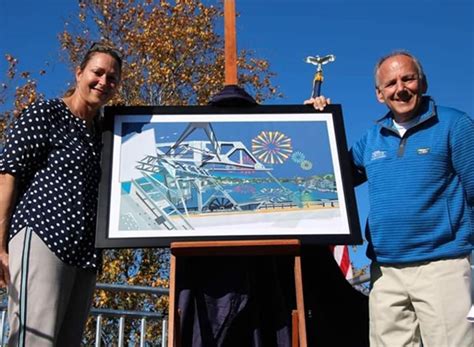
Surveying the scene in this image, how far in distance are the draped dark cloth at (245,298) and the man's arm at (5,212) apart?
72 centimetres

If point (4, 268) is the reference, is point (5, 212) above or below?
Answer: above

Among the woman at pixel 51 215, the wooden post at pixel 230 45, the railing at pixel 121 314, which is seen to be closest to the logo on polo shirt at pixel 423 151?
the wooden post at pixel 230 45

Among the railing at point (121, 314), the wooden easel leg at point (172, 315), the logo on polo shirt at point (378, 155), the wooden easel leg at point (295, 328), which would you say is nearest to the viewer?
the wooden easel leg at point (172, 315)

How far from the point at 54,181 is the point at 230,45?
134 centimetres

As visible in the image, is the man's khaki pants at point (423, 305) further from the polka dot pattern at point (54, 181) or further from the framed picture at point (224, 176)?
the polka dot pattern at point (54, 181)

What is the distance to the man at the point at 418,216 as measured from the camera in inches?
87.8

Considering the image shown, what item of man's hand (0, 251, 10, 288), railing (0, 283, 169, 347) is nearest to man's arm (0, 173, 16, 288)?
man's hand (0, 251, 10, 288)

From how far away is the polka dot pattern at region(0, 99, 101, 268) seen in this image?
6.95 ft

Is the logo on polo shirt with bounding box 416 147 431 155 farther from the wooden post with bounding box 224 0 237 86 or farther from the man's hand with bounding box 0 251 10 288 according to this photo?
the man's hand with bounding box 0 251 10 288

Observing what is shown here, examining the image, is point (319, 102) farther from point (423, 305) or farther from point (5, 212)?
point (5, 212)

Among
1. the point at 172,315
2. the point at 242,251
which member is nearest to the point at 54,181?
the point at 172,315

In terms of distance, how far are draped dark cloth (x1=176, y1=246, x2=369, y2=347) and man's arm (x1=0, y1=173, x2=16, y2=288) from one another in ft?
2.36

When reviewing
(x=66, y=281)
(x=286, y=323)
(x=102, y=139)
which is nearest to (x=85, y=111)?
(x=102, y=139)

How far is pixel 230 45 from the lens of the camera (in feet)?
9.83
